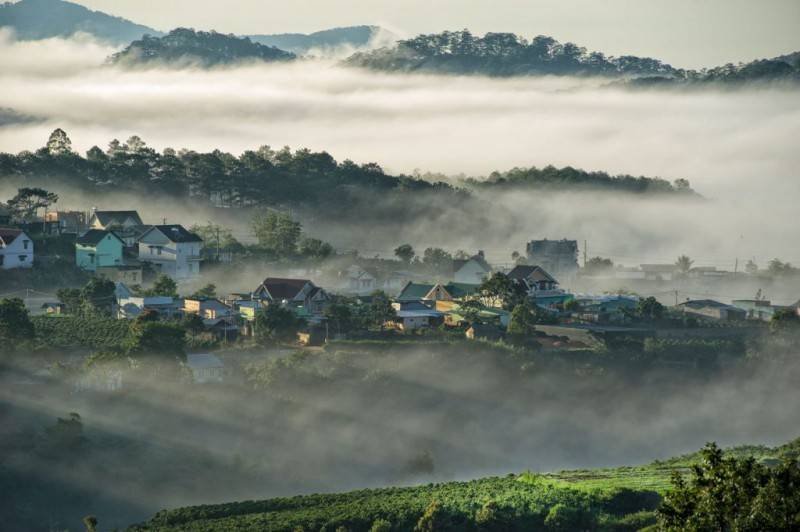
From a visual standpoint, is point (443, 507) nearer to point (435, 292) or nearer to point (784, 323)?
point (435, 292)

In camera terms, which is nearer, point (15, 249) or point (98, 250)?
point (15, 249)

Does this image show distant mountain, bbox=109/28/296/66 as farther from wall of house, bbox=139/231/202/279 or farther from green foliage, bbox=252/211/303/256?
wall of house, bbox=139/231/202/279

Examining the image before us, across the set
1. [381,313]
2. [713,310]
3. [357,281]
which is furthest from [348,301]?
[713,310]

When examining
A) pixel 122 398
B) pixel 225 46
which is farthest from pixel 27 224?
pixel 225 46

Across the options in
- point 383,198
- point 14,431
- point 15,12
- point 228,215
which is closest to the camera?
point 14,431

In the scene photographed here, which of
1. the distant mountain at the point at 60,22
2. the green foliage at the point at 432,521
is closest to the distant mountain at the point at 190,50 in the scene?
the distant mountain at the point at 60,22

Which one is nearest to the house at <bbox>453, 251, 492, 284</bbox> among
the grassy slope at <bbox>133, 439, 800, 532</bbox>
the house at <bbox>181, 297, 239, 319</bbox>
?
the house at <bbox>181, 297, 239, 319</bbox>

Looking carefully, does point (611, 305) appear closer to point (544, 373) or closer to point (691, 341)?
point (691, 341)
